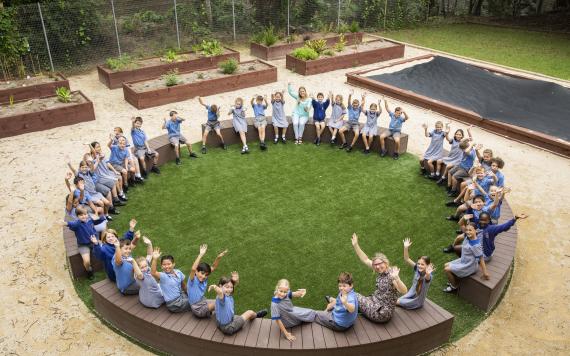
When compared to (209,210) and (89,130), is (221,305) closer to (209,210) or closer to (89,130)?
(209,210)

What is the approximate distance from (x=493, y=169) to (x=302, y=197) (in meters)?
3.24

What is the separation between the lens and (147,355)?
19.3 feet

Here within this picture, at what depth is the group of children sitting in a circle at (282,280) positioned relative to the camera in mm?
5590

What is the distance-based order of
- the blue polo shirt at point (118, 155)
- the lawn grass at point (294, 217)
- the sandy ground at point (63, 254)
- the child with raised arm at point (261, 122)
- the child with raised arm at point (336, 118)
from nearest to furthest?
1. the sandy ground at point (63, 254)
2. the lawn grass at point (294, 217)
3. the blue polo shirt at point (118, 155)
4. the child with raised arm at point (336, 118)
5. the child with raised arm at point (261, 122)

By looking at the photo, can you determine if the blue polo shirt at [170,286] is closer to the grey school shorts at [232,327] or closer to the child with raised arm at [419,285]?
the grey school shorts at [232,327]

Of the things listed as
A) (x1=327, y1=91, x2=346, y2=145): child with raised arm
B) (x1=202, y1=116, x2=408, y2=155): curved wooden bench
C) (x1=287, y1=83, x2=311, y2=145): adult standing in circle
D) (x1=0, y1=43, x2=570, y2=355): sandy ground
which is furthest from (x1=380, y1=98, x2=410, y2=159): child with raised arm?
(x1=287, y1=83, x2=311, y2=145): adult standing in circle

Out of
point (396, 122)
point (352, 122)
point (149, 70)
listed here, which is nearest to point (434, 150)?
point (396, 122)

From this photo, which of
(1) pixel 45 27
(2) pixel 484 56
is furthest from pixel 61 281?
(2) pixel 484 56

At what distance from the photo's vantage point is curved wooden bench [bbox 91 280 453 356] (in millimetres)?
5473

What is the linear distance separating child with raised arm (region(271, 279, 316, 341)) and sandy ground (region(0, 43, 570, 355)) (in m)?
1.71

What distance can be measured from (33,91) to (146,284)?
1013 cm

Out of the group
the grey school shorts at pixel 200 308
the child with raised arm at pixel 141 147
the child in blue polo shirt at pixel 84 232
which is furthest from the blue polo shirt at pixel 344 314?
the child with raised arm at pixel 141 147

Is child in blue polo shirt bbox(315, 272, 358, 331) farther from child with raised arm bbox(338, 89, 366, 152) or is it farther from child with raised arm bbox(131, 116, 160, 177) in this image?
child with raised arm bbox(338, 89, 366, 152)

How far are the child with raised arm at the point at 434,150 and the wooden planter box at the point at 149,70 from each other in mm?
8652
